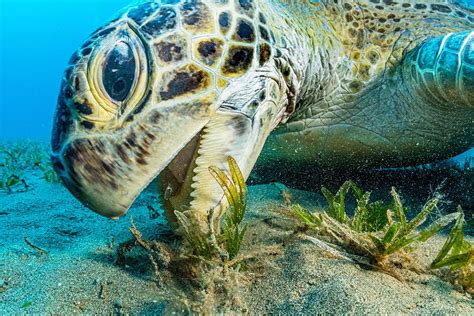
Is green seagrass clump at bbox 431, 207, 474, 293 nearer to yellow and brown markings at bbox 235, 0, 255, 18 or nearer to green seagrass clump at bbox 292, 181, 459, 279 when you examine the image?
green seagrass clump at bbox 292, 181, 459, 279

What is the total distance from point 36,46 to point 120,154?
11790 cm

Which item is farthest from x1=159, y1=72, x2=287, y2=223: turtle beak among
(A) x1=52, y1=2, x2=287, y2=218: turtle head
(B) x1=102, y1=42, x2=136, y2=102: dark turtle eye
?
(B) x1=102, y1=42, x2=136, y2=102: dark turtle eye

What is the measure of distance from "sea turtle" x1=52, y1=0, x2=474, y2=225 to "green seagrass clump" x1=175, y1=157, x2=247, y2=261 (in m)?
0.05

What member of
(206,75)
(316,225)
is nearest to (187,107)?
(206,75)

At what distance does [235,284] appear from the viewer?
1539 millimetres

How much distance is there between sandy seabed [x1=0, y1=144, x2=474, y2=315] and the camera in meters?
1.42

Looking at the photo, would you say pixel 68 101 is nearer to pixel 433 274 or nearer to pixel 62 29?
pixel 433 274

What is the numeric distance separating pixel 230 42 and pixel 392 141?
5.07ft

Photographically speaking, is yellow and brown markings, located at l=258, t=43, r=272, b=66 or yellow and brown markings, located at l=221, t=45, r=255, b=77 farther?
yellow and brown markings, located at l=258, t=43, r=272, b=66

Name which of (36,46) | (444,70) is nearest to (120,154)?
(444,70)

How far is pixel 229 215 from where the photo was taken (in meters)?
1.83

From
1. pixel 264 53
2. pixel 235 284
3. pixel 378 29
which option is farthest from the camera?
pixel 378 29

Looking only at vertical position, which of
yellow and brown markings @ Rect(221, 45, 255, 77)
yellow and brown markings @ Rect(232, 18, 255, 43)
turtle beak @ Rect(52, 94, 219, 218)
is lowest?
turtle beak @ Rect(52, 94, 219, 218)

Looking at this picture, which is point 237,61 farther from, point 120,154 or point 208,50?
point 120,154
